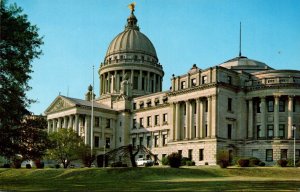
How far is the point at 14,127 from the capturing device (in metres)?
46.1

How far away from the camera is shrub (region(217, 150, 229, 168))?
223ft

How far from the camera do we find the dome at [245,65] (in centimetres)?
9962

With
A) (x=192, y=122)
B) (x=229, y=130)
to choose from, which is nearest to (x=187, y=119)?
(x=192, y=122)

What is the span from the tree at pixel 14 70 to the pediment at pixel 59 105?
68.2 m

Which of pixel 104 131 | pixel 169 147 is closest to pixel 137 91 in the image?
pixel 104 131

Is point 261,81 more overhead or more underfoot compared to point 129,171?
more overhead

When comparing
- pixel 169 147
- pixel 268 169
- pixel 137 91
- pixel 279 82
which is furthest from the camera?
pixel 137 91

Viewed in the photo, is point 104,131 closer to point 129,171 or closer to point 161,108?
point 161,108

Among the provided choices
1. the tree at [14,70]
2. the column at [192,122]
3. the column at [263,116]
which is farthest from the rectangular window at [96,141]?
the tree at [14,70]

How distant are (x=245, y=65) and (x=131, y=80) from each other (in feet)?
141

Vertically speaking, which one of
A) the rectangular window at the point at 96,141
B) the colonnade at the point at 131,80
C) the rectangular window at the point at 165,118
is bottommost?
the rectangular window at the point at 96,141

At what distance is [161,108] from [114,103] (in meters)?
17.6

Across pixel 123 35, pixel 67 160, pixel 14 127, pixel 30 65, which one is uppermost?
pixel 123 35

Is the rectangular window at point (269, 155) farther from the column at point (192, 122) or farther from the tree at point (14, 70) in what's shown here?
the tree at point (14, 70)
